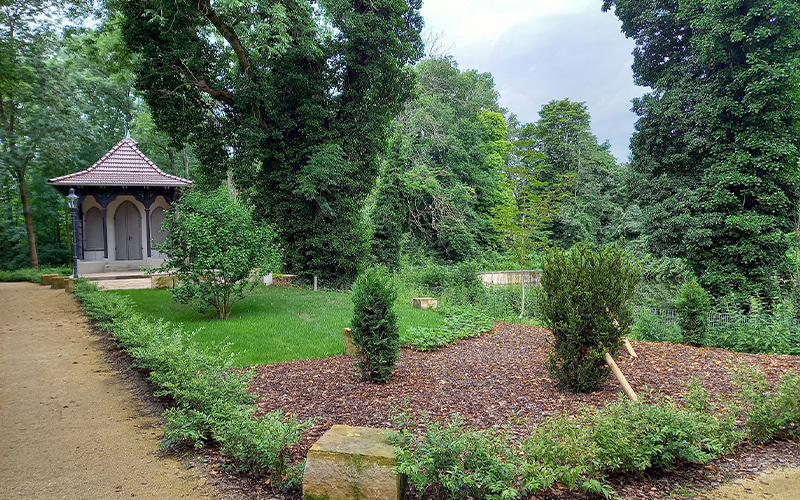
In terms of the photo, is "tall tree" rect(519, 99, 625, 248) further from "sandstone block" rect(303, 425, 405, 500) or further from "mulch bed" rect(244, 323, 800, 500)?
"sandstone block" rect(303, 425, 405, 500)

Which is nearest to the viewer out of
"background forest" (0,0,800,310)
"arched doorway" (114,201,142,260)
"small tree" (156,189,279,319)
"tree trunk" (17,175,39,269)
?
"small tree" (156,189,279,319)

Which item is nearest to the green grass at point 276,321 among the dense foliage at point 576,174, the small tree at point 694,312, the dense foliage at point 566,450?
the dense foliage at point 566,450

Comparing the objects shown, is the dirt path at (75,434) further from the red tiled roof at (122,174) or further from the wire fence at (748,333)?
the red tiled roof at (122,174)

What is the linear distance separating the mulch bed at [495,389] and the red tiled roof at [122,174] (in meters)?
15.8

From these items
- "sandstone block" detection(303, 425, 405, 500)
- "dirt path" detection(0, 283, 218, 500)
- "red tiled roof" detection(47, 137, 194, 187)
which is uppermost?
"red tiled roof" detection(47, 137, 194, 187)

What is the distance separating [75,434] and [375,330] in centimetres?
312

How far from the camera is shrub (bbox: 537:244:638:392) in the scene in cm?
471

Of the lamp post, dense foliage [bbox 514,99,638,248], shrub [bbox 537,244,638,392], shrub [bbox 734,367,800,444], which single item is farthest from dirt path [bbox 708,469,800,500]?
dense foliage [bbox 514,99,638,248]

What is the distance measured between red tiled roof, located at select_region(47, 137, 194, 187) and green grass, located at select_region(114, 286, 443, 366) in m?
7.02

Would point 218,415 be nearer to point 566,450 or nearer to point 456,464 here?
point 456,464

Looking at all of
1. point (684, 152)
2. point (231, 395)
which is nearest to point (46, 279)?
Result: point (231, 395)

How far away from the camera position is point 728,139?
13.8 meters

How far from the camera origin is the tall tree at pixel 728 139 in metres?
12.8

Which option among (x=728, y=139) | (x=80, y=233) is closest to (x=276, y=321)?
(x=728, y=139)
